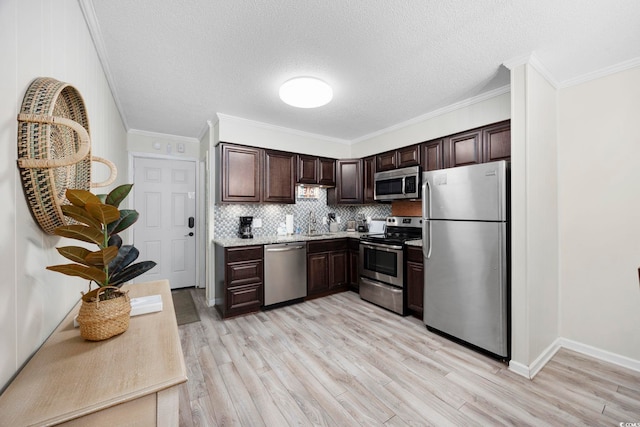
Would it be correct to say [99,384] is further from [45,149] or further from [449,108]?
[449,108]

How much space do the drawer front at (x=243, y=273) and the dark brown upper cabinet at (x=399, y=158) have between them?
7.62 feet

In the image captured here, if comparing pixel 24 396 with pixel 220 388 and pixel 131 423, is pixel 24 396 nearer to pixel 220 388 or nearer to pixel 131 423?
pixel 131 423

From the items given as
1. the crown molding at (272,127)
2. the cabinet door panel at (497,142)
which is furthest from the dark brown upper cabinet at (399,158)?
the crown molding at (272,127)

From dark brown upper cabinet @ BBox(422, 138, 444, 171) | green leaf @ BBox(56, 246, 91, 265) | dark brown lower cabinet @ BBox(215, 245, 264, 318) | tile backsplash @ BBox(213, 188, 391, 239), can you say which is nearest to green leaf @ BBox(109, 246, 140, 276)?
green leaf @ BBox(56, 246, 91, 265)

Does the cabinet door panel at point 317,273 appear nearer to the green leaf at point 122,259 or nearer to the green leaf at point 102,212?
the green leaf at point 122,259

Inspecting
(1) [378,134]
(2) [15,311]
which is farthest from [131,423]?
(1) [378,134]

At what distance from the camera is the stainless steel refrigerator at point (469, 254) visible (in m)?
2.30

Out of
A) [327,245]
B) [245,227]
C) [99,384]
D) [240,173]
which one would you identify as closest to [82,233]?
[99,384]

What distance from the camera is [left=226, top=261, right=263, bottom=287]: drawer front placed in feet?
10.7

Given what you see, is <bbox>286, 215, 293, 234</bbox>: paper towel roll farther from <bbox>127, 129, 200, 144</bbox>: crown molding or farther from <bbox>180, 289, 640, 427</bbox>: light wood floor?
<bbox>127, 129, 200, 144</bbox>: crown molding

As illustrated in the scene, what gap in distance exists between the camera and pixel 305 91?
2.47 m

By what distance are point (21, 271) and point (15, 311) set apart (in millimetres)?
133

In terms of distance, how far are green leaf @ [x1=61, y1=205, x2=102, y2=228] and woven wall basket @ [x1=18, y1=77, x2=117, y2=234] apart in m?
0.14

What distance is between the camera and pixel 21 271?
0.91 m
